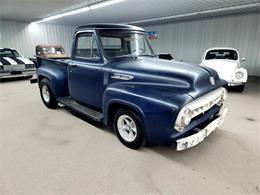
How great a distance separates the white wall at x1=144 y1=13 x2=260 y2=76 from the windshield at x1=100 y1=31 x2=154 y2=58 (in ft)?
29.0

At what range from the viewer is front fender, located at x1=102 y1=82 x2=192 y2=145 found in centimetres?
212

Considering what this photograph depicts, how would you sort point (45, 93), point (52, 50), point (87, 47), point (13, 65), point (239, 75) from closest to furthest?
point (87, 47), point (45, 93), point (239, 75), point (13, 65), point (52, 50)

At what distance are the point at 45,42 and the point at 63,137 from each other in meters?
12.6

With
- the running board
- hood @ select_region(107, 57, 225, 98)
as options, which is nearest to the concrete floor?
the running board

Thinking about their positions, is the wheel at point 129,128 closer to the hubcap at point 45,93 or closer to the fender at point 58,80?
the fender at point 58,80

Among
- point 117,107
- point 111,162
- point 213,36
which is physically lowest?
point 111,162

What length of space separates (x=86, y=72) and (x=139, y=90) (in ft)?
4.31

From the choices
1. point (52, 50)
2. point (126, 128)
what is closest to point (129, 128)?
point (126, 128)

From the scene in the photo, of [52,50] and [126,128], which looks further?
[52,50]

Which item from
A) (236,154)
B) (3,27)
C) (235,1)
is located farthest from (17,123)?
(3,27)

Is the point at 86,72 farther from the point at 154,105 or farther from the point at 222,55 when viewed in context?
the point at 222,55

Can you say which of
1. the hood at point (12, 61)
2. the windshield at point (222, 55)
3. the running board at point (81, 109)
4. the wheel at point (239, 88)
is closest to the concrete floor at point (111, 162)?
the running board at point (81, 109)

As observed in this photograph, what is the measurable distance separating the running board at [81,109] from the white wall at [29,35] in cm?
1081

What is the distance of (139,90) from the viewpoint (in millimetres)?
2479
